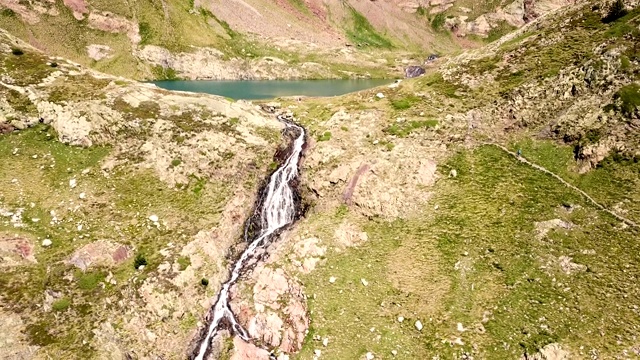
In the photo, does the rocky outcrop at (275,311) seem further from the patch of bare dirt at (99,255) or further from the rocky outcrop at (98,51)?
the rocky outcrop at (98,51)

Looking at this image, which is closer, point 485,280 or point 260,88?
point 485,280

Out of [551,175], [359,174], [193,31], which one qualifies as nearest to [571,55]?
[551,175]

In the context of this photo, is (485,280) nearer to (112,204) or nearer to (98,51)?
(112,204)

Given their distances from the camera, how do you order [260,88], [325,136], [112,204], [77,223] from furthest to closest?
1. [260,88]
2. [325,136]
3. [112,204]
4. [77,223]

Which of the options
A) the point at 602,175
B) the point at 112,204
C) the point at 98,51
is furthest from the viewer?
the point at 98,51

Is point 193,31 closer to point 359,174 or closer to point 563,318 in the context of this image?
point 359,174

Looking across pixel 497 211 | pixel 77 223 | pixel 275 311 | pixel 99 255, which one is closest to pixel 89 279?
pixel 99 255

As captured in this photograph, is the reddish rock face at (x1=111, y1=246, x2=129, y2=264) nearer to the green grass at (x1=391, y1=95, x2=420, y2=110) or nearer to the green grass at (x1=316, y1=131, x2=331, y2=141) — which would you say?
the green grass at (x1=316, y1=131, x2=331, y2=141)
